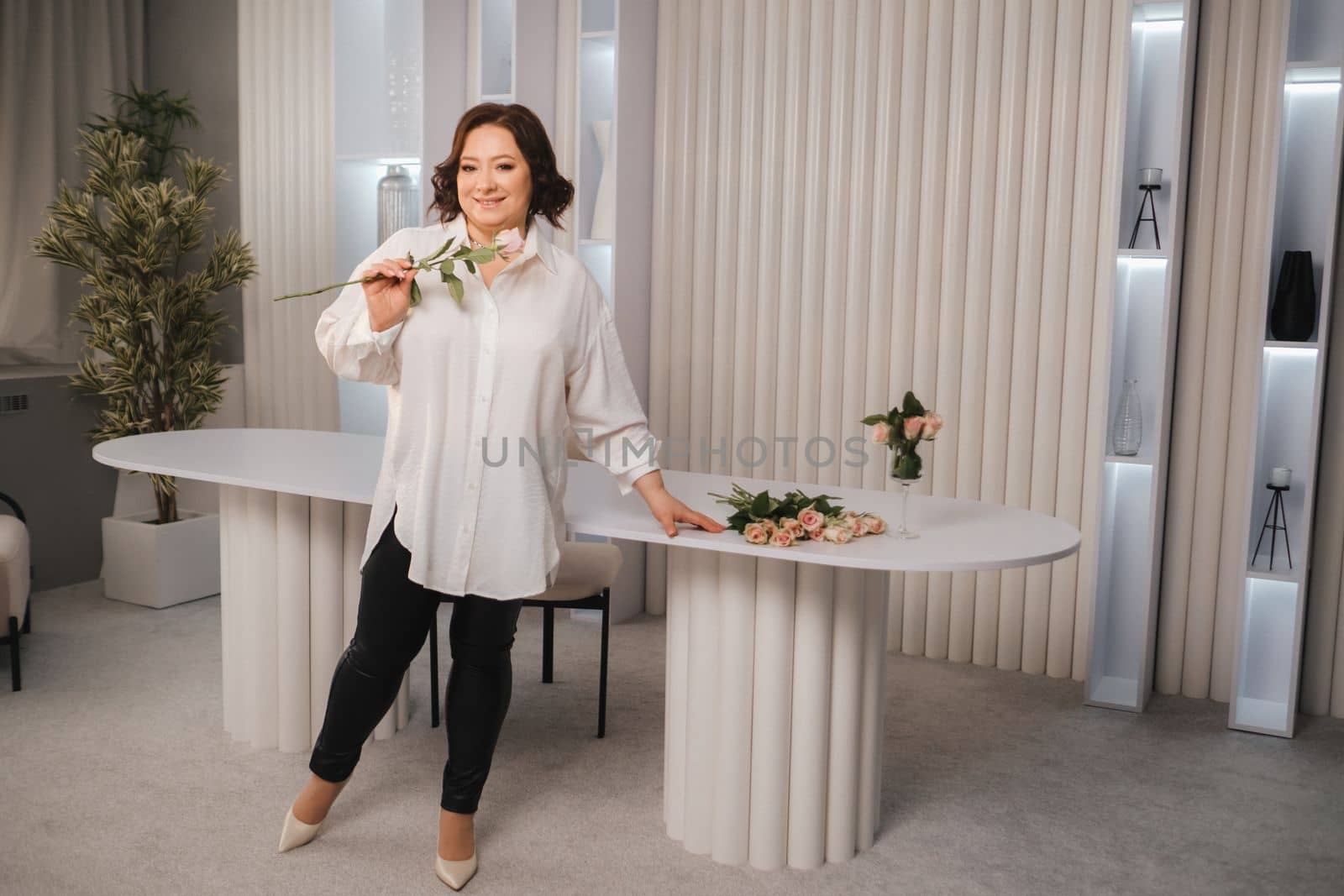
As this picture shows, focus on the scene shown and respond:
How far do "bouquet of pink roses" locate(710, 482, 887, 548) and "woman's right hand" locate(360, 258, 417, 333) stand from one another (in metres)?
0.81

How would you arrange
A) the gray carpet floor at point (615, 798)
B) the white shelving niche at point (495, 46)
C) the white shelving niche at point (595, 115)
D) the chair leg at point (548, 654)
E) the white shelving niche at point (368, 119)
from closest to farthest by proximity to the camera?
1. the gray carpet floor at point (615, 798)
2. the chair leg at point (548, 654)
3. the white shelving niche at point (595, 115)
4. the white shelving niche at point (495, 46)
5. the white shelving niche at point (368, 119)

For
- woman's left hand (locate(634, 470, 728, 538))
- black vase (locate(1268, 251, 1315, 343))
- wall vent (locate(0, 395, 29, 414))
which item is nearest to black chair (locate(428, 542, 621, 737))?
woman's left hand (locate(634, 470, 728, 538))

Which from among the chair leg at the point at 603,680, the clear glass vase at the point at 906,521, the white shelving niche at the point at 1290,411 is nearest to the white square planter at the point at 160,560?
the chair leg at the point at 603,680

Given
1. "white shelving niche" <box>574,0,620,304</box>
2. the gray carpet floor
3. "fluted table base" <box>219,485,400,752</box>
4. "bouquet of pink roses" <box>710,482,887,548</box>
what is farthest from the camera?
"white shelving niche" <box>574,0,620,304</box>

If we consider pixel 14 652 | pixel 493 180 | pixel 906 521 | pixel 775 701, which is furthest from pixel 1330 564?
pixel 14 652

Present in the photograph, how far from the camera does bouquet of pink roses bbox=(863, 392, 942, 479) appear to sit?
2.53 metres

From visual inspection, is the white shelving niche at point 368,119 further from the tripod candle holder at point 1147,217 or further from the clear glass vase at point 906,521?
the clear glass vase at point 906,521

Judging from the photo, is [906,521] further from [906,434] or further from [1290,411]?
[1290,411]

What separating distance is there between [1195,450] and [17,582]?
12.5 feet

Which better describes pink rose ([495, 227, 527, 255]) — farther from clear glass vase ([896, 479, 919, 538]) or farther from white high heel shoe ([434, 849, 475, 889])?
white high heel shoe ([434, 849, 475, 889])

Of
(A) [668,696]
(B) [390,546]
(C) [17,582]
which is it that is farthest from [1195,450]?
(C) [17,582]

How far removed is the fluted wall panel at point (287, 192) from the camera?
4.99 m

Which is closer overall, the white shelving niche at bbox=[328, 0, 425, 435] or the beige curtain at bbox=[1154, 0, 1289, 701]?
the beige curtain at bbox=[1154, 0, 1289, 701]

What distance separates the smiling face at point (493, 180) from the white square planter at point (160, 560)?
2995 mm
